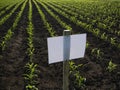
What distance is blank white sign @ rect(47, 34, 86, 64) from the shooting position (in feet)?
12.6

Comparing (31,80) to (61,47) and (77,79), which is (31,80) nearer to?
(77,79)

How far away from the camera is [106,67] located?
7398mm

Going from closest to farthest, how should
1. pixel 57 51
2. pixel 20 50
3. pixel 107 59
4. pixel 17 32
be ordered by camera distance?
pixel 57 51
pixel 107 59
pixel 20 50
pixel 17 32

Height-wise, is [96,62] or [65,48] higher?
[65,48]

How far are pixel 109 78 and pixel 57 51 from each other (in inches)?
123

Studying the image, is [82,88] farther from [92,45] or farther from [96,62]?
[92,45]

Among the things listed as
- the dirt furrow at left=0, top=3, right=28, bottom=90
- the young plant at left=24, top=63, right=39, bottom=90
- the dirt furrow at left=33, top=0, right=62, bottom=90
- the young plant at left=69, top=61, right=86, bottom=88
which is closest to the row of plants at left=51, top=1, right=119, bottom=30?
the dirt furrow at left=33, top=0, right=62, bottom=90

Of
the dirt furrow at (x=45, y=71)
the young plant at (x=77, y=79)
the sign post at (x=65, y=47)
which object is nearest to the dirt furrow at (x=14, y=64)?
the dirt furrow at (x=45, y=71)

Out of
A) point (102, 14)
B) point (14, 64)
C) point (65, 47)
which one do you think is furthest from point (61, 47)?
point (102, 14)

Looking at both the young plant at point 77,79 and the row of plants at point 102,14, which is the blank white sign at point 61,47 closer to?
the young plant at point 77,79

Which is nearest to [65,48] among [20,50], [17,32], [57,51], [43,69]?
[57,51]

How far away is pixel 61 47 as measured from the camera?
3.91m

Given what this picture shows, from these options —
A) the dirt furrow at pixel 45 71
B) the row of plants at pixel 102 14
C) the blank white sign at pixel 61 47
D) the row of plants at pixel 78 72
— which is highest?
the blank white sign at pixel 61 47

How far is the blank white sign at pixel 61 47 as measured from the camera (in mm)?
3833
